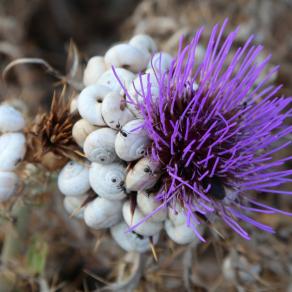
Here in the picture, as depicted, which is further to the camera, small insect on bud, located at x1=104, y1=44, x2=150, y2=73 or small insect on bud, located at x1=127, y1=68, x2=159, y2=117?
small insect on bud, located at x1=104, y1=44, x2=150, y2=73

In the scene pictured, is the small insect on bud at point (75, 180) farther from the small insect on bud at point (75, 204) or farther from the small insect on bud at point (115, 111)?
the small insect on bud at point (115, 111)

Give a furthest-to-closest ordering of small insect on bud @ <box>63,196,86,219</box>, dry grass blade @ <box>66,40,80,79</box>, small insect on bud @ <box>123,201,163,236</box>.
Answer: dry grass blade @ <box>66,40,80,79</box>
small insect on bud @ <box>63,196,86,219</box>
small insect on bud @ <box>123,201,163,236</box>

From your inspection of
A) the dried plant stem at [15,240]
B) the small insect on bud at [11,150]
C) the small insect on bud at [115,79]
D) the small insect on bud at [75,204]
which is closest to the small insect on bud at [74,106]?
the small insect on bud at [115,79]

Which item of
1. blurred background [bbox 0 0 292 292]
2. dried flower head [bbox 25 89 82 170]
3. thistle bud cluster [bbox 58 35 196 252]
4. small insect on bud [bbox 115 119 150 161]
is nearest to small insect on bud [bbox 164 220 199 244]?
thistle bud cluster [bbox 58 35 196 252]

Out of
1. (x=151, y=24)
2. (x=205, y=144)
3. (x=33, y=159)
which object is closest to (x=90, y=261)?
(x=33, y=159)

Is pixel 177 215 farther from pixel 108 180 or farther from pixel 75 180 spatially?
pixel 75 180

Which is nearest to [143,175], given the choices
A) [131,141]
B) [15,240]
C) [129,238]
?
[131,141]

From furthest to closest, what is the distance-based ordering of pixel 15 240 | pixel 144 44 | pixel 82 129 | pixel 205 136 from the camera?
pixel 15 240
pixel 144 44
pixel 82 129
pixel 205 136

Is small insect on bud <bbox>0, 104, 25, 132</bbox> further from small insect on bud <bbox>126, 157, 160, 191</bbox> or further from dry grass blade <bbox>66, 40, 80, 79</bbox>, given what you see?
small insect on bud <bbox>126, 157, 160, 191</bbox>
